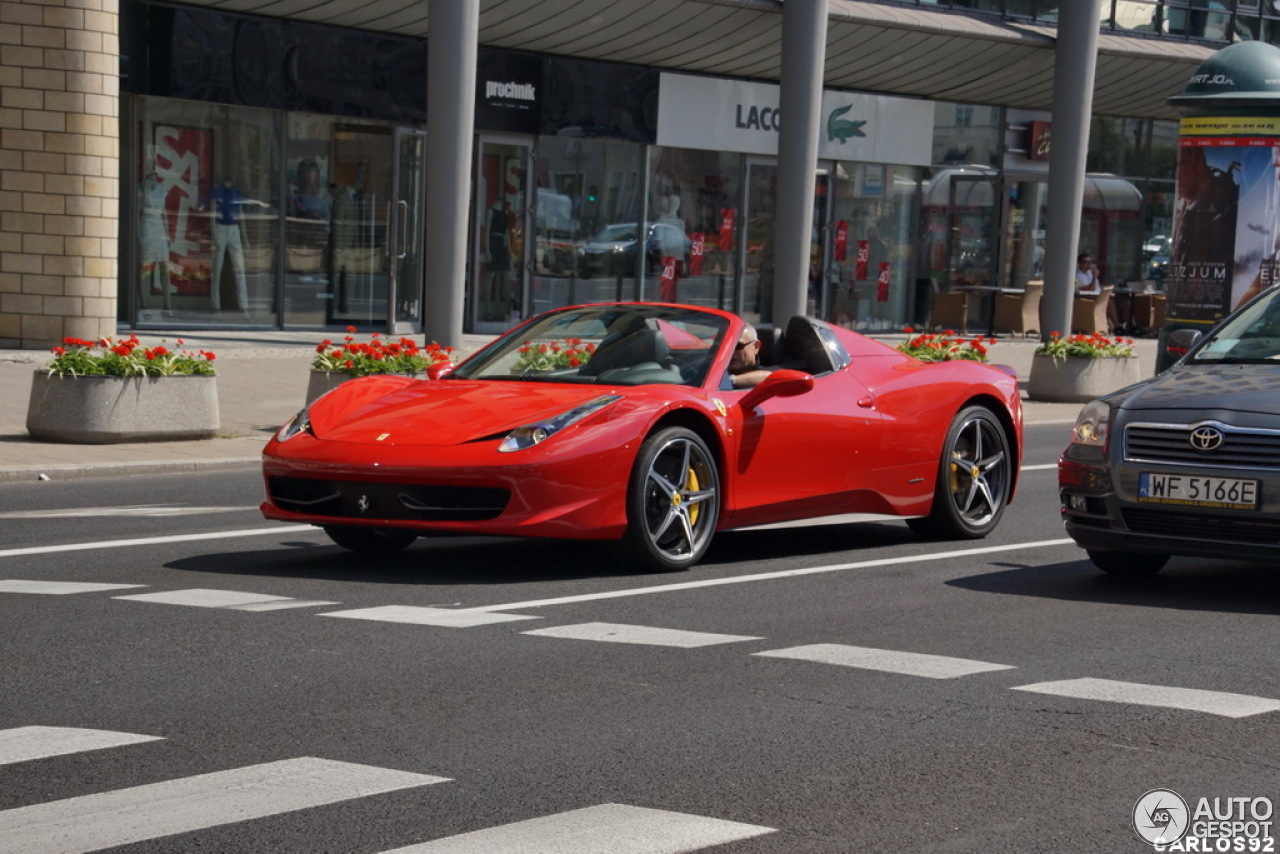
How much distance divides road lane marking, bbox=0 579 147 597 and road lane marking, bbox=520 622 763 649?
2119 millimetres

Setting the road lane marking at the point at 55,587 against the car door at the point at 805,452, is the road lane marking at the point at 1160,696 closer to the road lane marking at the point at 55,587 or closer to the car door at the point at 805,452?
the car door at the point at 805,452

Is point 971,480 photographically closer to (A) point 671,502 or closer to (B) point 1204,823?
(A) point 671,502

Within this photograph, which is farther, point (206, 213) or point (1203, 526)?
point (206, 213)

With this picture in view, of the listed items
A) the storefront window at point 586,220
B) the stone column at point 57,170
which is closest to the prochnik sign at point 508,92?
the storefront window at point 586,220

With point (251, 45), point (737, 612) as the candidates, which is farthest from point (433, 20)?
point (737, 612)

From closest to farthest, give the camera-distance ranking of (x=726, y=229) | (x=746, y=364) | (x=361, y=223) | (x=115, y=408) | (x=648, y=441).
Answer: (x=648, y=441)
(x=746, y=364)
(x=115, y=408)
(x=361, y=223)
(x=726, y=229)

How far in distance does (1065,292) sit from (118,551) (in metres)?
21.9

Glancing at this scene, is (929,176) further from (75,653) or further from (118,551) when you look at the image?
(75,653)

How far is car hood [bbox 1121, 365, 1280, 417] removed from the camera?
27.7ft

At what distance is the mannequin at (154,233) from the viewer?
24.2 meters

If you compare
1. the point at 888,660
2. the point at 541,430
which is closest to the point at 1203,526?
the point at 888,660

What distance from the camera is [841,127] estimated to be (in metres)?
32.5

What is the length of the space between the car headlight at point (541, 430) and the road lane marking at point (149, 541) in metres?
2.37

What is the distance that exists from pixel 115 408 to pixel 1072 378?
38.3ft
